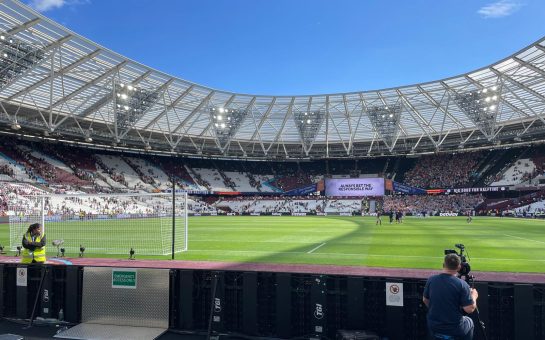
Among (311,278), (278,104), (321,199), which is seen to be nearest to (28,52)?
(278,104)

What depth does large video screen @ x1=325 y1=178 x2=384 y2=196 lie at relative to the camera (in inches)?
2657

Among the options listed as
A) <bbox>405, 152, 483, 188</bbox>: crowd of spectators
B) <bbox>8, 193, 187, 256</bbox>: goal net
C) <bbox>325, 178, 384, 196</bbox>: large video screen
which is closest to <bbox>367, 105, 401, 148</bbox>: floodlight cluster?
<bbox>325, 178, 384, 196</bbox>: large video screen

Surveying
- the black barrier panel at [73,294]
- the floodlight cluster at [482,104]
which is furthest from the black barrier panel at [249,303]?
the floodlight cluster at [482,104]

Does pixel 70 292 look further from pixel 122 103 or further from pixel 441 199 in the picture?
pixel 441 199

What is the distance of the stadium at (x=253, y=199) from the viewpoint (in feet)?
22.7

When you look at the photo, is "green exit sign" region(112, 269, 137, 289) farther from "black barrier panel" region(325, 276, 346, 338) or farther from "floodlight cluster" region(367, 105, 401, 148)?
"floodlight cluster" region(367, 105, 401, 148)

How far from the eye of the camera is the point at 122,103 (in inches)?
1724

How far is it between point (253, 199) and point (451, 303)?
65.8 metres

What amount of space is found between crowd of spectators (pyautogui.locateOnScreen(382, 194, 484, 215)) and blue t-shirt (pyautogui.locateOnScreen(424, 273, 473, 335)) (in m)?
54.9

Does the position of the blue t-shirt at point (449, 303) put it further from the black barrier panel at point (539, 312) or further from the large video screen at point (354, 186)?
the large video screen at point (354, 186)

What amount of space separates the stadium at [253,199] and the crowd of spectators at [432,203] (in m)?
0.41

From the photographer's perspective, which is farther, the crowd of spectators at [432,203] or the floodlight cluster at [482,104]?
the crowd of spectators at [432,203]

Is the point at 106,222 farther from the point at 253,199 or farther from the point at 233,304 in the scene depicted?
the point at 253,199

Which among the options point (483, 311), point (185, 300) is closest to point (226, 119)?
point (185, 300)
